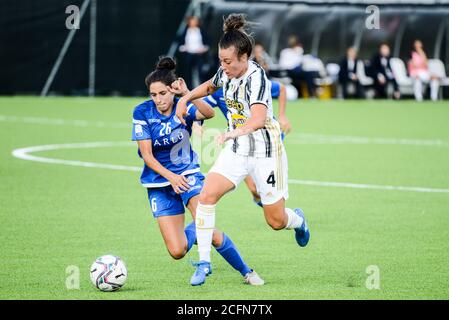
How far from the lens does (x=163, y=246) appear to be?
10.2m

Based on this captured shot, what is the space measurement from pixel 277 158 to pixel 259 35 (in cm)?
2894

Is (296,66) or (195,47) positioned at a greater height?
(195,47)

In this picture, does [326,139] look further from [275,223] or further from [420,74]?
[420,74]

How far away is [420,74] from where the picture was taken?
35531 millimetres

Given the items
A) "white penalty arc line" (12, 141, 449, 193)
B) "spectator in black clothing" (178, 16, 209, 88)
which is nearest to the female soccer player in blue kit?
"white penalty arc line" (12, 141, 449, 193)

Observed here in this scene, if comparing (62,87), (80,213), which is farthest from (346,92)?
(80,213)

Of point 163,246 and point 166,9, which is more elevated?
point 166,9

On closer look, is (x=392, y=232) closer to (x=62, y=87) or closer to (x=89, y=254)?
(x=89, y=254)

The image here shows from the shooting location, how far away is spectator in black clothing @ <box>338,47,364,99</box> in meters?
34.4

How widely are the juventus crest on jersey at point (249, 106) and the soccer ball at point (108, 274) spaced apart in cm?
133

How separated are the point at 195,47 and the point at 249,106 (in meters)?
23.9

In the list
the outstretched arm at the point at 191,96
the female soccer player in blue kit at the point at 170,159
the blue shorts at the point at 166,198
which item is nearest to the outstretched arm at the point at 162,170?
the female soccer player in blue kit at the point at 170,159

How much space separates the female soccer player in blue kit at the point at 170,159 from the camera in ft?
28.7

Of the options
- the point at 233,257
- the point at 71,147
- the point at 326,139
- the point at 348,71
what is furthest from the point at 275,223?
the point at 348,71
